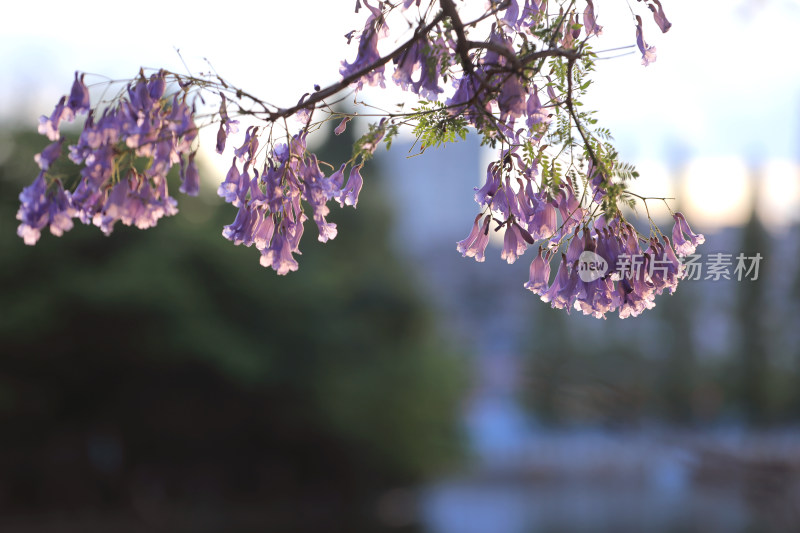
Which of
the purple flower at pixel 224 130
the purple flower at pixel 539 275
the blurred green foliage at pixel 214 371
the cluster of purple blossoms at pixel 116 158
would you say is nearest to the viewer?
the cluster of purple blossoms at pixel 116 158

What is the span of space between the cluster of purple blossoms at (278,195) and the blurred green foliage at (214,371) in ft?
41.9

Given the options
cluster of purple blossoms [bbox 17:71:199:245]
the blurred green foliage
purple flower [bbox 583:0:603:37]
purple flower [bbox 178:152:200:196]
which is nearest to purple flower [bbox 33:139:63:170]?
cluster of purple blossoms [bbox 17:71:199:245]

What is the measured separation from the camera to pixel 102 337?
1480 cm

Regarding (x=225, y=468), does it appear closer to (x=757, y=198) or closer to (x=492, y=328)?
(x=757, y=198)

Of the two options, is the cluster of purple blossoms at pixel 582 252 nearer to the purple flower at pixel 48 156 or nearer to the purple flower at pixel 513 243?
the purple flower at pixel 513 243

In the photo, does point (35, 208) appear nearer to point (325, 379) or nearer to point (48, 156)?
point (48, 156)

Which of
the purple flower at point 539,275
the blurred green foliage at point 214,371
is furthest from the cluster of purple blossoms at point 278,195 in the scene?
the blurred green foliage at point 214,371

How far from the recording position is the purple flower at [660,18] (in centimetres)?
141

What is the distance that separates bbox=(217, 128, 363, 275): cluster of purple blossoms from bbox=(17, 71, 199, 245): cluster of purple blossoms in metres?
0.11

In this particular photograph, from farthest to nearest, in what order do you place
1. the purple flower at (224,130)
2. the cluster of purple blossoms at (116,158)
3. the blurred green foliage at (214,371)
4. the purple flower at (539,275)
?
the blurred green foliage at (214,371), the purple flower at (539,275), the purple flower at (224,130), the cluster of purple blossoms at (116,158)

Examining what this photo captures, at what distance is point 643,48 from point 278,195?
71 cm

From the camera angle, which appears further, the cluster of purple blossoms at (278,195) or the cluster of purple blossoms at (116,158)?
the cluster of purple blossoms at (278,195)

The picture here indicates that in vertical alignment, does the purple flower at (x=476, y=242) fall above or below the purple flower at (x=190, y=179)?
below

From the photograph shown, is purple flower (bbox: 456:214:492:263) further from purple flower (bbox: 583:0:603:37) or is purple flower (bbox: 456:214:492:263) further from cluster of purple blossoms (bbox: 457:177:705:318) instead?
purple flower (bbox: 583:0:603:37)
